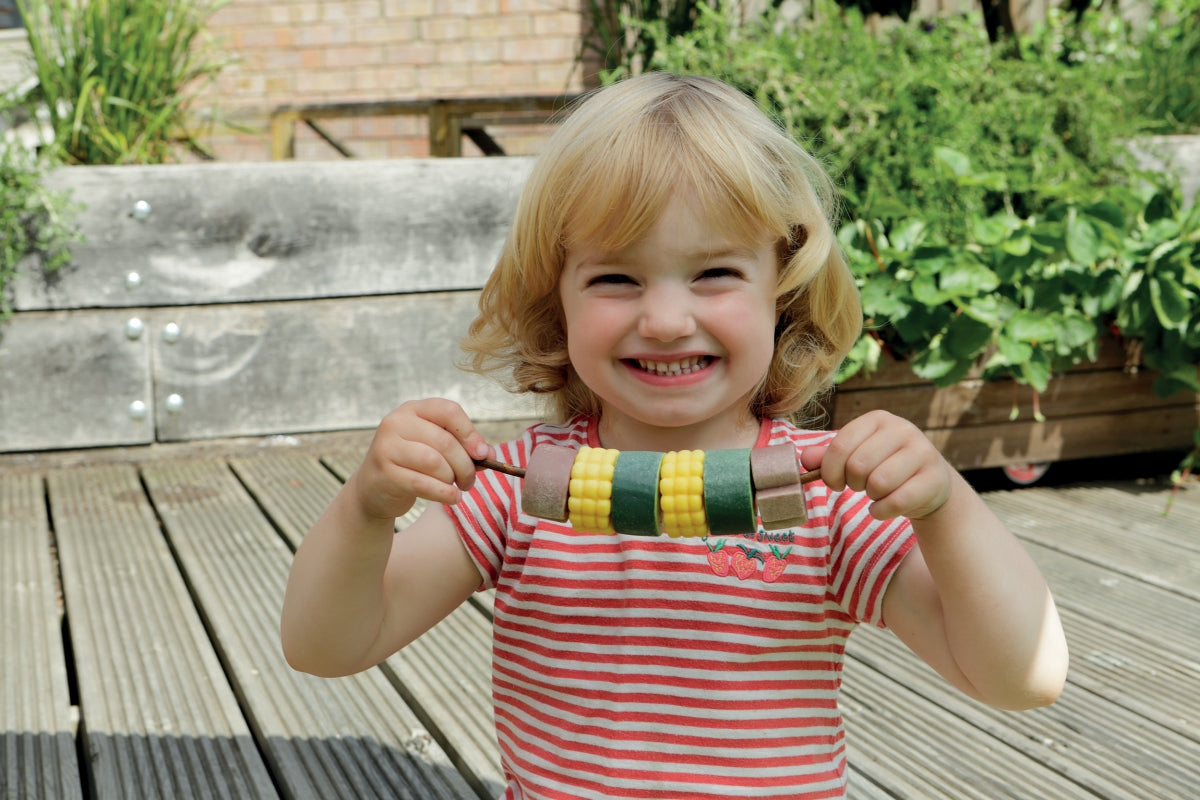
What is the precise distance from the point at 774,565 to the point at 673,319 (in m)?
0.31

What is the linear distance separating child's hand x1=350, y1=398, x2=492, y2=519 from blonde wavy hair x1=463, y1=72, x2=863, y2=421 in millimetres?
267

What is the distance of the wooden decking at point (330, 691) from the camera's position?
192 centimetres

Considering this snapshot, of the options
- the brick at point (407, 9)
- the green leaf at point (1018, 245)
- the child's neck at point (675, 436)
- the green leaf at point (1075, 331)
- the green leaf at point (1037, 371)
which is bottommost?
the green leaf at point (1037, 371)

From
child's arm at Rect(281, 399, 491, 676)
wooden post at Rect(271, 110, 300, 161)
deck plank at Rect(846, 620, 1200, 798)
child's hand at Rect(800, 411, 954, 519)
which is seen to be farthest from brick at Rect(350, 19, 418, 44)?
child's hand at Rect(800, 411, 954, 519)

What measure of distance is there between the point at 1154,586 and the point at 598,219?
201cm

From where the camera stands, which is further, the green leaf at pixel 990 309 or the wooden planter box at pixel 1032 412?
the wooden planter box at pixel 1032 412

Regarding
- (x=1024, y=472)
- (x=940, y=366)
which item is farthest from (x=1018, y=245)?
(x=1024, y=472)

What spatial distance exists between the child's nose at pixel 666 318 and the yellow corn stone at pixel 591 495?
0.16 metres

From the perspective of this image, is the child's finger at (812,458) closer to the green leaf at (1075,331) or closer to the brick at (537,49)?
the green leaf at (1075,331)

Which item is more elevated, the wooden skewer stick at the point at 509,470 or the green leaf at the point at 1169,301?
the wooden skewer stick at the point at 509,470

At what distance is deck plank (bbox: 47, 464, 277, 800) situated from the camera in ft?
6.24

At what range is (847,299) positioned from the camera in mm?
1609

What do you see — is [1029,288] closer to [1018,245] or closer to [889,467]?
[1018,245]

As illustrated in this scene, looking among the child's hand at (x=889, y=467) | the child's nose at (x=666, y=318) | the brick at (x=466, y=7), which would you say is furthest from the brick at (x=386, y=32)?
the child's hand at (x=889, y=467)
